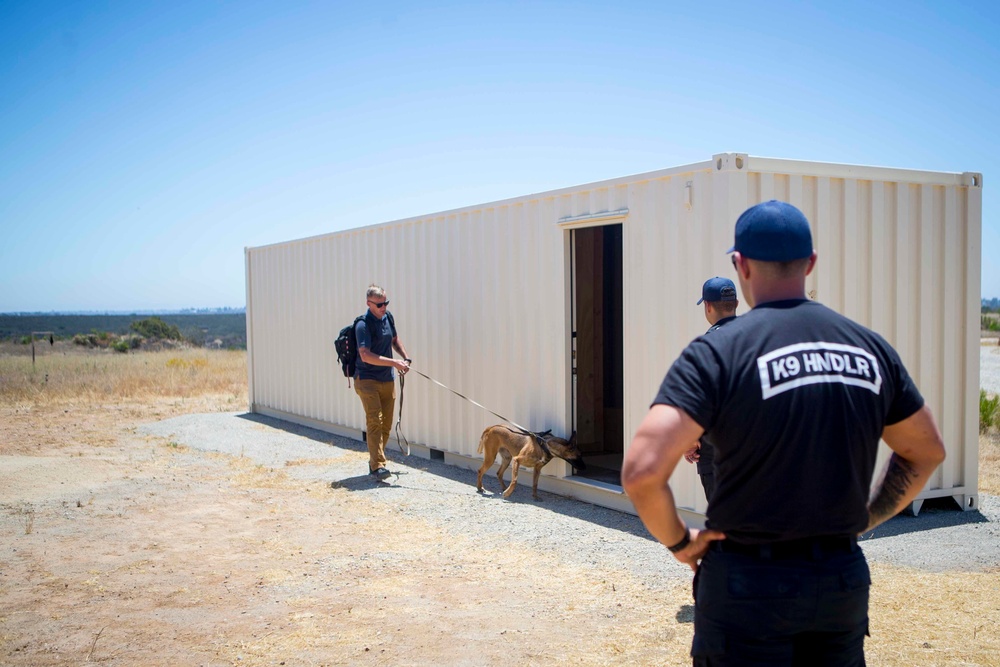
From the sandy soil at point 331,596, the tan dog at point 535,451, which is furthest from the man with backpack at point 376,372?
the tan dog at point 535,451

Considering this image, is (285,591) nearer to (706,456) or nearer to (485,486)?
(706,456)

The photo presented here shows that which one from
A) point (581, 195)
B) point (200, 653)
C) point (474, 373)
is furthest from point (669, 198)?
point (200, 653)

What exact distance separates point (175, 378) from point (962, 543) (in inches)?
721

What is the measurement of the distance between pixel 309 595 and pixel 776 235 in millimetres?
3939

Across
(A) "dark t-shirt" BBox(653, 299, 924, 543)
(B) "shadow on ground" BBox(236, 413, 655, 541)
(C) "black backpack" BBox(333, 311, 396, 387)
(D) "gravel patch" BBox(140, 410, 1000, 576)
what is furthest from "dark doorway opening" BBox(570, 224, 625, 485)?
(A) "dark t-shirt" BBox(653, 299, 924, 543)

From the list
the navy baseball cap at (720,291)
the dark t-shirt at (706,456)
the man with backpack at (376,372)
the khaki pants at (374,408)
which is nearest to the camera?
the dark t-shirt at (706,456)

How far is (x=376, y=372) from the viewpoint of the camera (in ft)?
27.6

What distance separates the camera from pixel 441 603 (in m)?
4.84

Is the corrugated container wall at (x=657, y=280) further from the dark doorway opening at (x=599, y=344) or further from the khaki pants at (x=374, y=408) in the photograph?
the dark doorway opening at (x=599, y=344)

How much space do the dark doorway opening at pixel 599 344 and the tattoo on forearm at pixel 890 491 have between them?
6.54 metres

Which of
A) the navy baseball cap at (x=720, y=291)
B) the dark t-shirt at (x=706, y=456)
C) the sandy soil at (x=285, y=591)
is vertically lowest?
the sandy soil at (x=285, y=591)

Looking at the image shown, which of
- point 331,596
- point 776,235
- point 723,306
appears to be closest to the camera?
point 776,235

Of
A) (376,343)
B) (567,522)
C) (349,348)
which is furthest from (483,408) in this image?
(567,522)

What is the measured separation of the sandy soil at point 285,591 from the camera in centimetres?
417
